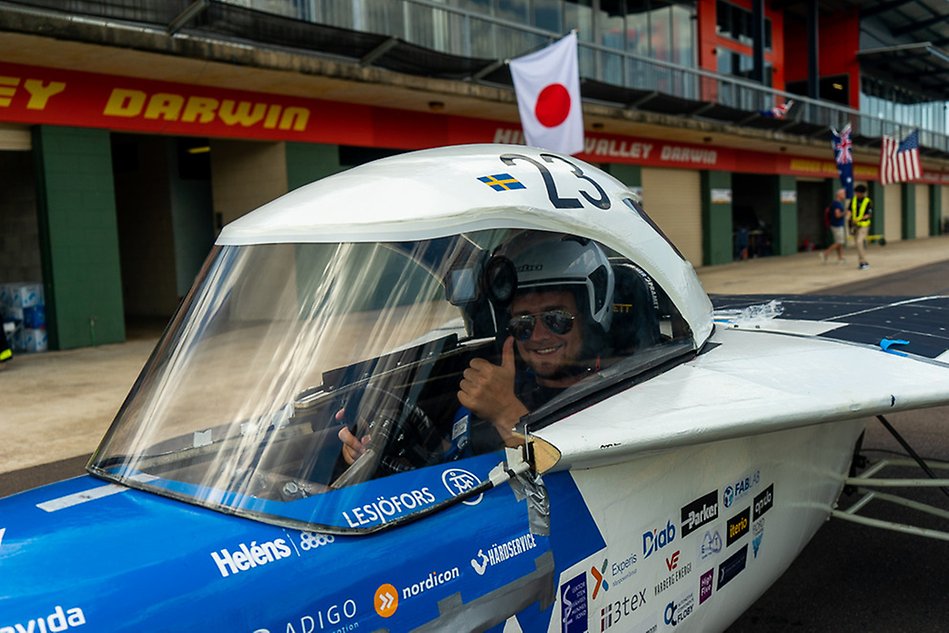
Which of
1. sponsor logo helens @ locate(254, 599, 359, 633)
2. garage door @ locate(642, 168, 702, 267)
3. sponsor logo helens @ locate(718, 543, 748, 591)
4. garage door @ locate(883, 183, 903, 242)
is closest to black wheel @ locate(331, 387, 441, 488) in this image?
sponsor logo helens @ locate(254, 599, 359, 633)

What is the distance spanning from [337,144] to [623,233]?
13341mm

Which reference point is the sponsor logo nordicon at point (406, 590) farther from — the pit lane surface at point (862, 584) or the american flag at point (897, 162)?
the american flag at point (897, 162)

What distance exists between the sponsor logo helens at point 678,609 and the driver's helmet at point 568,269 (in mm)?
835

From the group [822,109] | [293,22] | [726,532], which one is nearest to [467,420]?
[726,532]

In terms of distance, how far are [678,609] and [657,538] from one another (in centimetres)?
28

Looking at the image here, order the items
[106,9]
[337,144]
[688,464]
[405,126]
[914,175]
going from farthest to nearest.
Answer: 1. [914,175]
2. [405,126]
3. [337,144]
4. [106,9]
5. [688,464]

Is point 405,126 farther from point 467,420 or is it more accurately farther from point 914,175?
point 914,175

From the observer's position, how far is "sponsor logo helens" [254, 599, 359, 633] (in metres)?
1.61

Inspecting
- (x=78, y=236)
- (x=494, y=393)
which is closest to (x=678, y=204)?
(x=78, y=236)

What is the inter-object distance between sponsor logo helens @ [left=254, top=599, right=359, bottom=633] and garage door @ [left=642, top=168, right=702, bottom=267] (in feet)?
76.3

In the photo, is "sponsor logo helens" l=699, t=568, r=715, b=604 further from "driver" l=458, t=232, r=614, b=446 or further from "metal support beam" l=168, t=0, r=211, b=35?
"metal support beam" l=168, t=0, r=211, b=35

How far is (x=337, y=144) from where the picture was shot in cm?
1533

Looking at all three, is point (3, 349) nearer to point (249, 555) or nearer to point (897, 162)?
point (249, 555)

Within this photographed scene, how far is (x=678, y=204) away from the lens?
25688mm
